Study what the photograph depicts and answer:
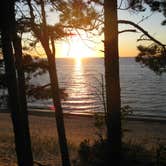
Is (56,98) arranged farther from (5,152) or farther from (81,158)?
(5,152)

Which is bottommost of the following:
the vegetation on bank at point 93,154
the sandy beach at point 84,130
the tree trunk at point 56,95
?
the sandy beach at point 84,130

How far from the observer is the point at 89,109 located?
162 ft

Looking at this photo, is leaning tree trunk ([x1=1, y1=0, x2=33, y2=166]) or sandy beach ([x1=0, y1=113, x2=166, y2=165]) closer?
leaning tree trunk ([x1=1, y1=0, x2=33, y2=166])

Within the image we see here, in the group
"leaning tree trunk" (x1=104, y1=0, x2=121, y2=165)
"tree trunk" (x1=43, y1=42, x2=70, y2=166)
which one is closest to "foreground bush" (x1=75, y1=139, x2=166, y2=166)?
"tree trunk" (x1=43, y1=42, x2=70, y2=166)

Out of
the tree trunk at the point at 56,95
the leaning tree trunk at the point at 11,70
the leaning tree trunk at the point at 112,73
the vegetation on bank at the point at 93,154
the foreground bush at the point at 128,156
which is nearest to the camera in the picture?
the leaning tree trunk at the point at 11,70

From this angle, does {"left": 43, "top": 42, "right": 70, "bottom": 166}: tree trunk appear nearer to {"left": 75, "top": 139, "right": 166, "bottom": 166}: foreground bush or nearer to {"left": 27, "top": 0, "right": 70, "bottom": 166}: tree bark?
{"left": 27, "top": 0, "right": 70, "bottom": 166}: tree bark

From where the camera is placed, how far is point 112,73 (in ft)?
31.1

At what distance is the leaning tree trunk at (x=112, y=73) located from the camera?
9.45m

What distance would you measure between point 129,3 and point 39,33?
3.29 metres

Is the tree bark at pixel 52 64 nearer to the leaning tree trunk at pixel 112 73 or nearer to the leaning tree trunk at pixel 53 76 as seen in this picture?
the leaning tree trunk at pixel 53 76

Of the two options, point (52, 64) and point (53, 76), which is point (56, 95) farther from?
point (52, 64)

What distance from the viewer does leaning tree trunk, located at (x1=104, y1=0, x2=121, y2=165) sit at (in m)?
9.45

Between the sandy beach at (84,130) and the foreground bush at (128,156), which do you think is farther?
the sandy beach at (84,130)

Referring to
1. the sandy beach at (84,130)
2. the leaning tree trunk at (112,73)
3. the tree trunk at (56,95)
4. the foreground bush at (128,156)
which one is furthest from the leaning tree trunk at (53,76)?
the sandy beach at (84,130)
